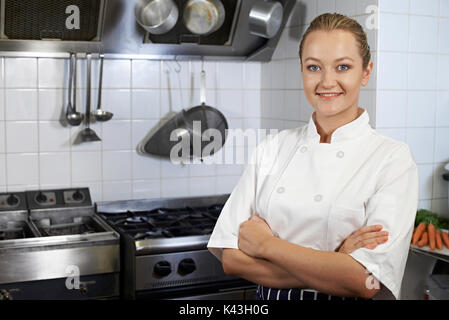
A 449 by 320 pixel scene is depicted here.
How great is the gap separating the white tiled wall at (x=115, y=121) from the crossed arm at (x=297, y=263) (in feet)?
4.86

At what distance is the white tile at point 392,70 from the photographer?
203cm

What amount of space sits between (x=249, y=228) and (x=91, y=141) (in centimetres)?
150

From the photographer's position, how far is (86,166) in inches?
102

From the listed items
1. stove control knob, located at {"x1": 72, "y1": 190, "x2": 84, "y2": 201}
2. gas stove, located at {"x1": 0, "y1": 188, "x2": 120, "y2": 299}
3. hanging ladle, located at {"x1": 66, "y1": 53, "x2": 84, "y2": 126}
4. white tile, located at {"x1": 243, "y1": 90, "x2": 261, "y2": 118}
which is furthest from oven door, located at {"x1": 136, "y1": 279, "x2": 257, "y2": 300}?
white tile, located at {"x1": 243, "y1": 90, "x2": 261, "y2": 118}

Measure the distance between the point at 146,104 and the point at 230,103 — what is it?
423 mm

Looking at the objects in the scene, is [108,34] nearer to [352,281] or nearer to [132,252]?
[132,252]

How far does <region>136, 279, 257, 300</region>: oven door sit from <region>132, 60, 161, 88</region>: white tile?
96cm

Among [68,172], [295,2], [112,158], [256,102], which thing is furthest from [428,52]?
[68,172]

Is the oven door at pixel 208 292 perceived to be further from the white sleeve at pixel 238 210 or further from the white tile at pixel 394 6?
the white tile at pixel 394 6

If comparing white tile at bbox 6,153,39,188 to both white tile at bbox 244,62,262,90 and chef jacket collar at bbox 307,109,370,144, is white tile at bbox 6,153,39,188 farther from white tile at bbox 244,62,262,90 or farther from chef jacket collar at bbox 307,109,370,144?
chef jacket collar at bbox 307,109,370,144

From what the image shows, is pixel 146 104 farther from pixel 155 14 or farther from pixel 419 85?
pixel 419 85

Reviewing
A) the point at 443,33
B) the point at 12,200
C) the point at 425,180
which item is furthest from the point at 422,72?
the point at 12,200

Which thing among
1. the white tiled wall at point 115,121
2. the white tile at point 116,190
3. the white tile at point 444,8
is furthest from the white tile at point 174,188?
the white tile at point 444,8
